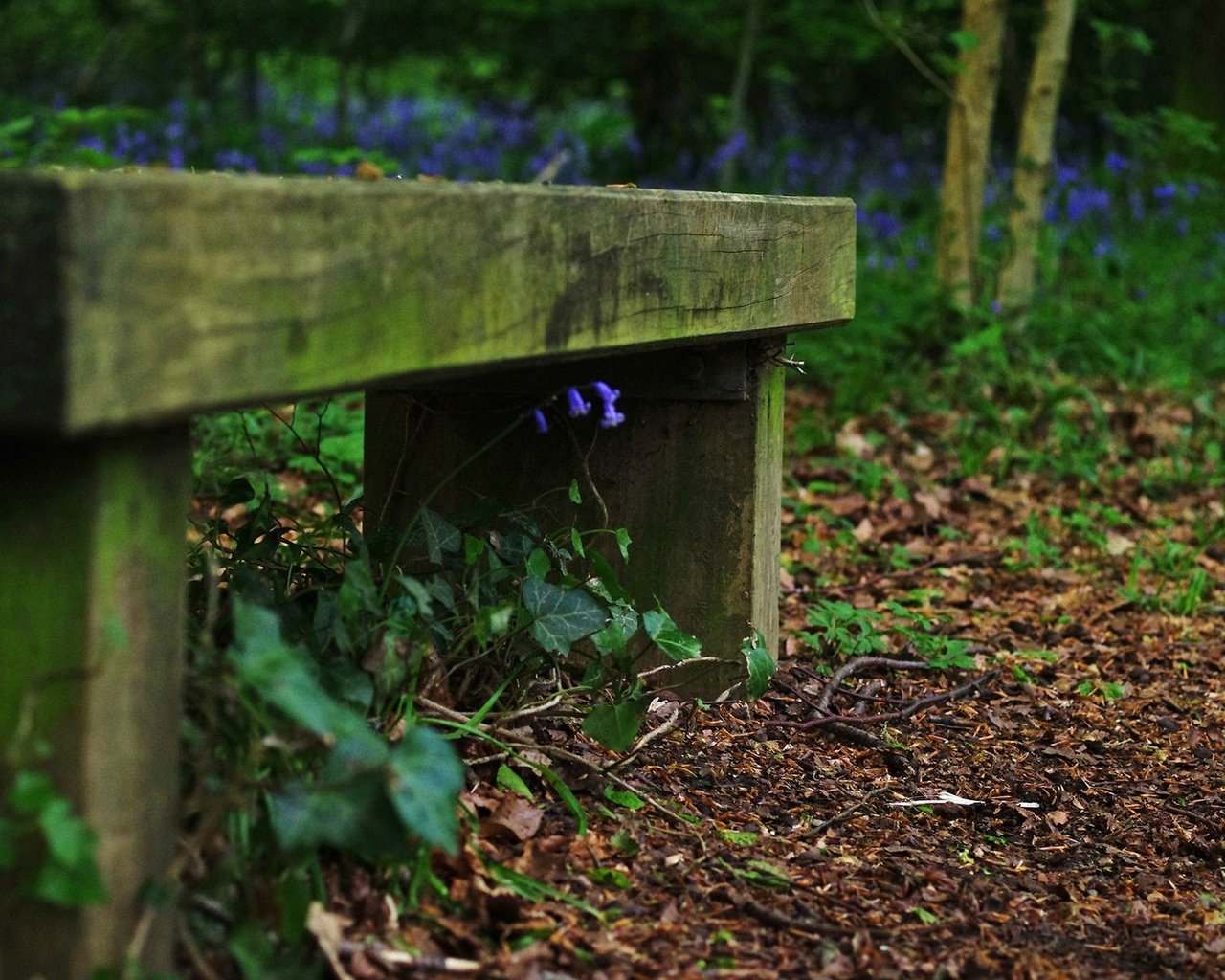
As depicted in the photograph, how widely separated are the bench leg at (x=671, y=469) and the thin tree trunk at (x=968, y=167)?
3.21m

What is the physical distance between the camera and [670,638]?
7.14 ft

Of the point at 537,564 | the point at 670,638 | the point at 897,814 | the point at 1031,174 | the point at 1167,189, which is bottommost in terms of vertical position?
the point at 897,814

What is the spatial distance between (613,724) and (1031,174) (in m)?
4.10

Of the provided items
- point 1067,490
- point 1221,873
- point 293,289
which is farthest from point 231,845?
point 1067,490

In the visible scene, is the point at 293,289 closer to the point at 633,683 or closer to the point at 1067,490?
the point at 633,683

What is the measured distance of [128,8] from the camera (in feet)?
34.9

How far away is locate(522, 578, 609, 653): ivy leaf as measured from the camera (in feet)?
6.79

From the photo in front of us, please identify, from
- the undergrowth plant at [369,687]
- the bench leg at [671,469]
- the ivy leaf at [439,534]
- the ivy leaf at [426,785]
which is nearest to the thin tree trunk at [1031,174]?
the bench leg at [671,469]

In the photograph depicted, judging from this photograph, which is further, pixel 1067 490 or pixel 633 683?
pixel 1067 490

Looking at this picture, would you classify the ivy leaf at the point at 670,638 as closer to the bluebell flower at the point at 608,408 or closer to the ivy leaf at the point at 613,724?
the ivy leaf at the point at 613,724

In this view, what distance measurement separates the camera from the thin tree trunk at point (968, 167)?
18.3 ft

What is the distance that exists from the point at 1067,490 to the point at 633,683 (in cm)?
267

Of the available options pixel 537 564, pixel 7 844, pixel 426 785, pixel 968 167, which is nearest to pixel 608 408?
pixel 537 564

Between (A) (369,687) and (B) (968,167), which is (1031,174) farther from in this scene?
(A) (369,687)
